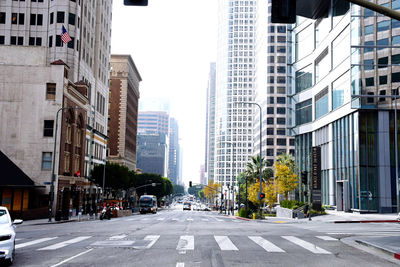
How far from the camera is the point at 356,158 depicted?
47.4 metres

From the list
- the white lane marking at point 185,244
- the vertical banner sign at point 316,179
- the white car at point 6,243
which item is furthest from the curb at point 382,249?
the vertical banner sign at point 316,179

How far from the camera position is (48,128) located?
51.7 metres

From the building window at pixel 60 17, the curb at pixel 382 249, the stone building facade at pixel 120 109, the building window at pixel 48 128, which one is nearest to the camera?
the curb at pixel 382 249

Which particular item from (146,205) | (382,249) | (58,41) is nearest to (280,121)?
(146,205)

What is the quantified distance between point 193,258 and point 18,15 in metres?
65.2

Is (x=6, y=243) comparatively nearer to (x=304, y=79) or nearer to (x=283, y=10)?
(x=283, y=10)

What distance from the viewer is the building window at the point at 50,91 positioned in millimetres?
51969

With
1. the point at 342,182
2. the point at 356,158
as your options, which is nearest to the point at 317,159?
the point at 342,182

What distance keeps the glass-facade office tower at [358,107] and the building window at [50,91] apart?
118 feet

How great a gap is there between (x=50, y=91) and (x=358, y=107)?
36.9 m

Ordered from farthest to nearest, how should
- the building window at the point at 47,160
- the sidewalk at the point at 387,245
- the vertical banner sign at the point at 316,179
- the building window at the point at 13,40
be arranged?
the building window at the point at 13,40
the building window at the point at 47,160
the vertical banner sign at the point at 316,179
the sidewalk at the point at 387,245

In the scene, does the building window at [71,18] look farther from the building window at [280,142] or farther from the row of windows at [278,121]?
the building window at [280,142]

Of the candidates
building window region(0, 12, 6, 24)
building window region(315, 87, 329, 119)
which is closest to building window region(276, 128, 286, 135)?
building window region(315, 87, 329, 119)

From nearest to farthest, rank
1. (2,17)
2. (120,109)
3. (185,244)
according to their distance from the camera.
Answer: (185,244) → (2,17) → (120,109)
